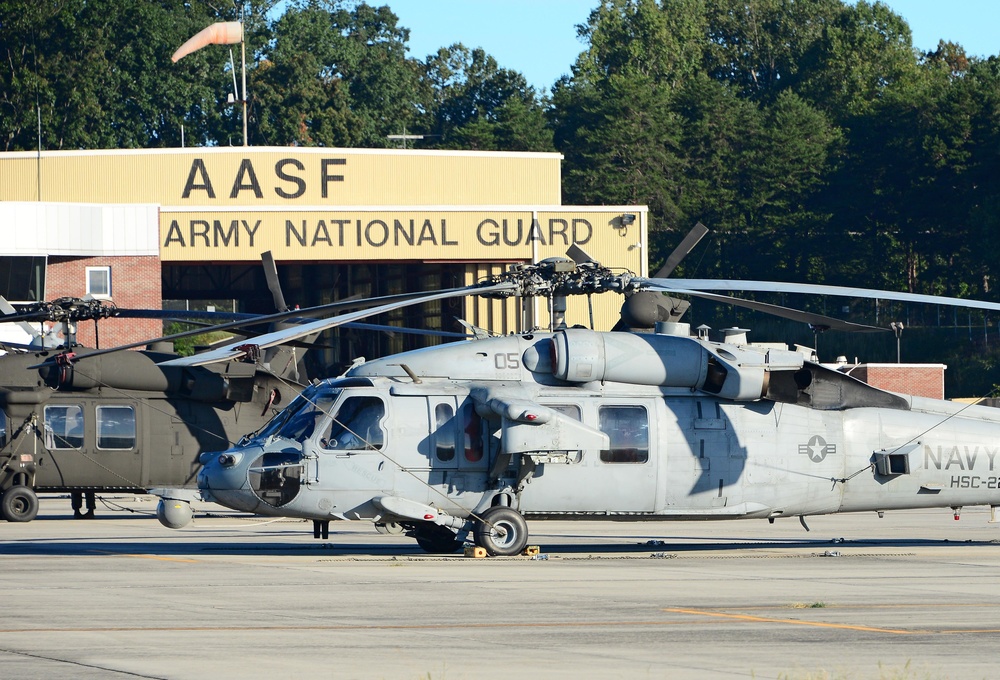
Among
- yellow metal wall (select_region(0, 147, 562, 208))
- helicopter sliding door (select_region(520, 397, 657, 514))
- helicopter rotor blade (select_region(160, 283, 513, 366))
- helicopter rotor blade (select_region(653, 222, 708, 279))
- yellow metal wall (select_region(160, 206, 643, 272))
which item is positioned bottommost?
helicopter sliding door (select_region(520, 397, 657, 514))

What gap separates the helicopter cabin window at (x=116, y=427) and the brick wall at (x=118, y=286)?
82.6 ft

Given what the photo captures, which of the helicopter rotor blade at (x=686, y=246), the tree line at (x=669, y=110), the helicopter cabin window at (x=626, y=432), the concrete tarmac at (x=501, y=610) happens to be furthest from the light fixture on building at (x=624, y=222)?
the helicopter cabin window at (x=626, y=432)

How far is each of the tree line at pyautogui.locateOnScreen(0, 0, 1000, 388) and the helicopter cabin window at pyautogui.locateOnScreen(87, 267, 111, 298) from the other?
45.4 meters

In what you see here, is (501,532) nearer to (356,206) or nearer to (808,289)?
(808,289)

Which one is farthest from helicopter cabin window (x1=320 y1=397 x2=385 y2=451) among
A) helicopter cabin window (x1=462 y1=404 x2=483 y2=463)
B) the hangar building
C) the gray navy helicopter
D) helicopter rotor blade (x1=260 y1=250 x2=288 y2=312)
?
the hangar building

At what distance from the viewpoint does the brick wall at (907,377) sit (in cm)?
5291

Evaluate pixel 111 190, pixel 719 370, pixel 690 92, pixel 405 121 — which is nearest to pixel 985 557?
pixel 719 370

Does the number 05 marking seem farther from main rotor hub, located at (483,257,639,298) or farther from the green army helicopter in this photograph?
→ the green army helicopter

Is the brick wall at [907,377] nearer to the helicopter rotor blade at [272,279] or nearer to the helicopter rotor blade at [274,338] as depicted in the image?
the helicopter rotor blade at [272,279]

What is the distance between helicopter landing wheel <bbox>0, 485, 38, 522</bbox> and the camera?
83.5 ft

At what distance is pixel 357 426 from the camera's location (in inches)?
721

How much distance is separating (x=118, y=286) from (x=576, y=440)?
36262 mm

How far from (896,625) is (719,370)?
7.27 meters

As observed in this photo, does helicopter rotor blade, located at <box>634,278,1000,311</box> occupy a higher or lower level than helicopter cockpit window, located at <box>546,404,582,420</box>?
higher
